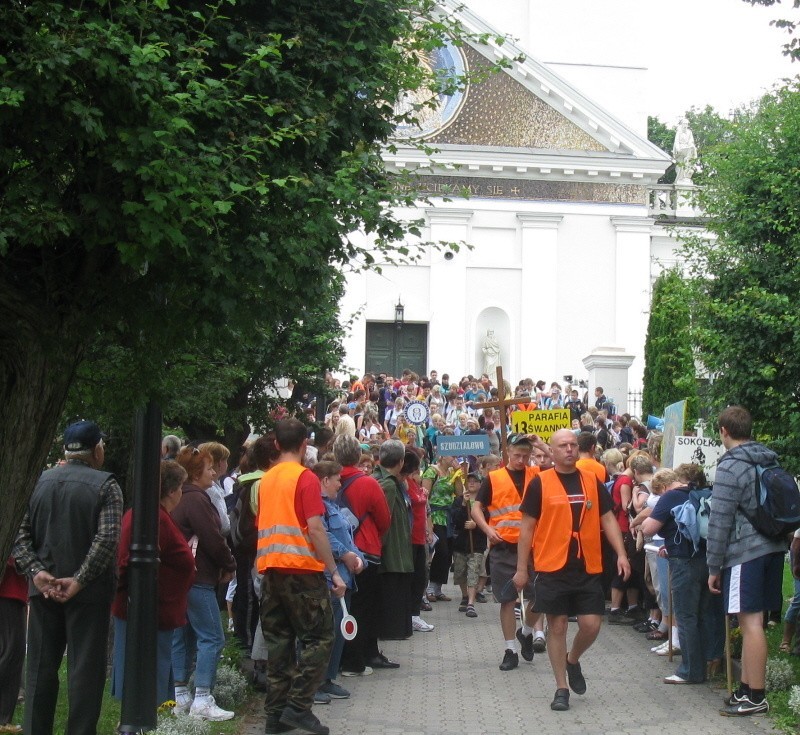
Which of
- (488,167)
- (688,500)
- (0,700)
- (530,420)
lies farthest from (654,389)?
(0,700)

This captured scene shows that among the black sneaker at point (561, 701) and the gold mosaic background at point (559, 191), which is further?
the gold mosaic background at point (559, 191)

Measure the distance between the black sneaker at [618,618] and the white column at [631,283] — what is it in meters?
29.3

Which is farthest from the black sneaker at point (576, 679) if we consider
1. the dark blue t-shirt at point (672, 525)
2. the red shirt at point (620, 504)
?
the red shirt at point (620, 504)

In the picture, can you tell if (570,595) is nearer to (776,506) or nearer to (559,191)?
(776,506)

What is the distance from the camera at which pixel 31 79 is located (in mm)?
5105

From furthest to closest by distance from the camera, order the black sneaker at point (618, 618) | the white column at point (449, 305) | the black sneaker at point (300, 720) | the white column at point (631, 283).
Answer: the white column at point (631, 283) → the white column at point (449, 305) → the black sneaker at point (618, 618) → the black sneaker at point (300, 720)

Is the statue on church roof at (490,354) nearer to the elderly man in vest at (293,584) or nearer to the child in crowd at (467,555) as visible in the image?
the child in crowd at (467,555)

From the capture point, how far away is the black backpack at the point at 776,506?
8.73 m

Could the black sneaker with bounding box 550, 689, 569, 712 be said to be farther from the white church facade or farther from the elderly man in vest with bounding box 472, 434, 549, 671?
the white church facade

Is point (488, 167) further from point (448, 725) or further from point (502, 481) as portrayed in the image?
point (448, 725)

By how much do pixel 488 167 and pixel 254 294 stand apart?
36046 millimetres

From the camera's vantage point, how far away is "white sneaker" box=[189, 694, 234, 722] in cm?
854

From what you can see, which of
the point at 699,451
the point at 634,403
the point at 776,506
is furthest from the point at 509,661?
the point at 634,403

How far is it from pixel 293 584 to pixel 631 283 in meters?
36.2
